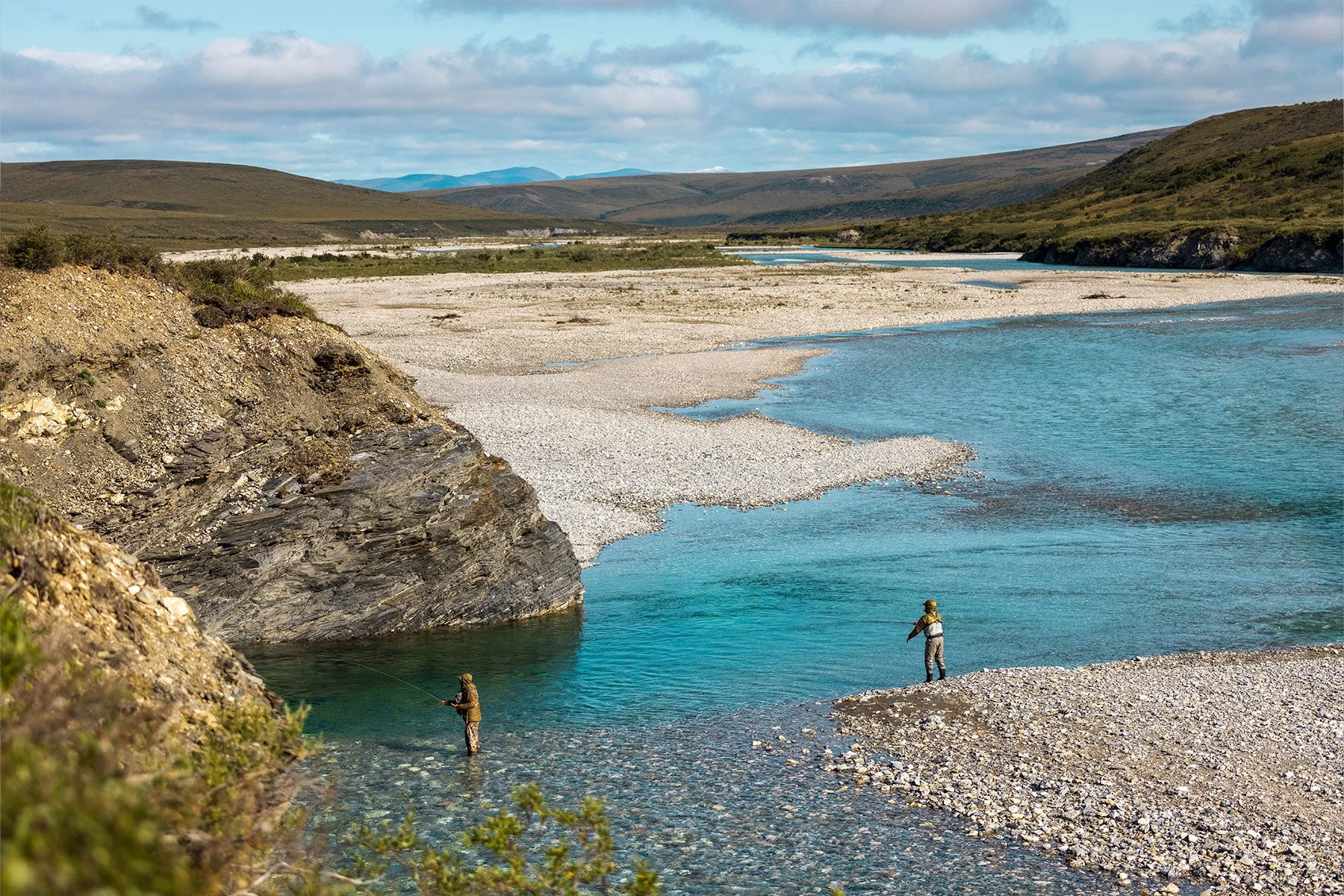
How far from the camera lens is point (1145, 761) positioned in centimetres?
1777

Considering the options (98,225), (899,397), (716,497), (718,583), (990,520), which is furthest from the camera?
(98,225)

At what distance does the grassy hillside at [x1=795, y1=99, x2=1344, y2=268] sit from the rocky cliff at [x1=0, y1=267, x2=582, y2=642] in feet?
378

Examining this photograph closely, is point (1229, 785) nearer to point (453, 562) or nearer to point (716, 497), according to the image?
point (453, 562)

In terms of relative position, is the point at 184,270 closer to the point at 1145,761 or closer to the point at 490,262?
the point at 1145,761

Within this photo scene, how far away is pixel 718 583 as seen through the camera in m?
Result: 28.6

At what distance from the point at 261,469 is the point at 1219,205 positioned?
6289 inches

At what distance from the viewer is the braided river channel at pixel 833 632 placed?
639 inches

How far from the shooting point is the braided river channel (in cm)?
1622

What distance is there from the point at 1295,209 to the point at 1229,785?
14344cm

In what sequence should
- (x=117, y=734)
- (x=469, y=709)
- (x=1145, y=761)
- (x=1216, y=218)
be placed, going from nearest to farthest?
(x=117, y=734) → (x=1145, y=761) → (x=469, y=709) → (x=1216, y=218)

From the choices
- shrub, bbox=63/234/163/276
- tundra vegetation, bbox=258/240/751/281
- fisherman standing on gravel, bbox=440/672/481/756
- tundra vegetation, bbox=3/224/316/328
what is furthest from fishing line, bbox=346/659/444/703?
tundra vegetation, bbox=258/240/751/281

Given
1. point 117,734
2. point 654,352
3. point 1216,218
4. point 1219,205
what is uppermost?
point 1219,205

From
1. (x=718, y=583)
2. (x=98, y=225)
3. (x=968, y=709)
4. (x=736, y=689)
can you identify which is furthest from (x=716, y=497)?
(x=98, y=225)

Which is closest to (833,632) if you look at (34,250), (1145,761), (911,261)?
(1145,761)
